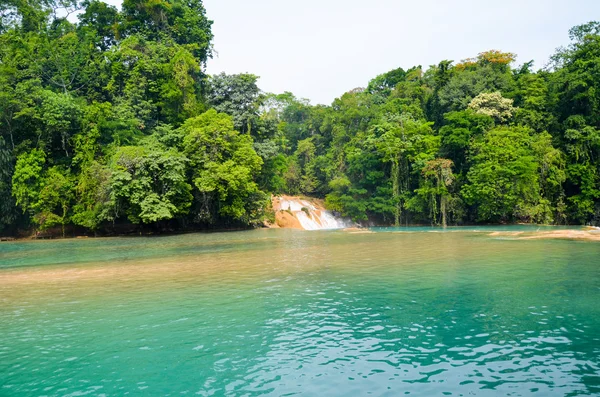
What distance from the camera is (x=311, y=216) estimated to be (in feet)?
158

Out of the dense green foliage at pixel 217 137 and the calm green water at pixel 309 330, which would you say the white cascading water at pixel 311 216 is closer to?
the dense green foliage at pixel 217 137

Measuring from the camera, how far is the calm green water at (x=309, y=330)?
625 centimetres

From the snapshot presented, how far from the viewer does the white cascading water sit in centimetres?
4728

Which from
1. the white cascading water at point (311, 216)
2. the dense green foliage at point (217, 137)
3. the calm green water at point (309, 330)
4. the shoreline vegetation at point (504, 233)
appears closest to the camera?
the calm green water at point (309, 330)

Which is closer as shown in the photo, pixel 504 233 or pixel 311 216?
pixel 504 233

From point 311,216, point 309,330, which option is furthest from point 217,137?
point 309,330

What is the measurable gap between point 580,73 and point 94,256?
4017 cm

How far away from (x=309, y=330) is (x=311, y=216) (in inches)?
1554

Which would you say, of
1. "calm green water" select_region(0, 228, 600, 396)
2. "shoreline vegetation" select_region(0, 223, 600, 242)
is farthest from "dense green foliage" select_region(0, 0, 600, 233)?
"calm green water" select_region(0, 228, 600, 396)

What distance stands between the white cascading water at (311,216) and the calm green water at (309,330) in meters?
30.7

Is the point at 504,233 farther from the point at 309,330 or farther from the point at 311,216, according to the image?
the point at 309,330

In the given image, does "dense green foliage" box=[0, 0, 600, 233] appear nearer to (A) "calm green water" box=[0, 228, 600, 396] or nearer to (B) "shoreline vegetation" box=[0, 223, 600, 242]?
(B) "shoreline vegetation" box=[0, 223, 600, 242]

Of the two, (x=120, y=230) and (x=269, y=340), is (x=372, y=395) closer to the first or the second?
(x=269, y=340)

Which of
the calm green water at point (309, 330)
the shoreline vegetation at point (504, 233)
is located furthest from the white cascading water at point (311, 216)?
the calm green water at point (309, 330)
